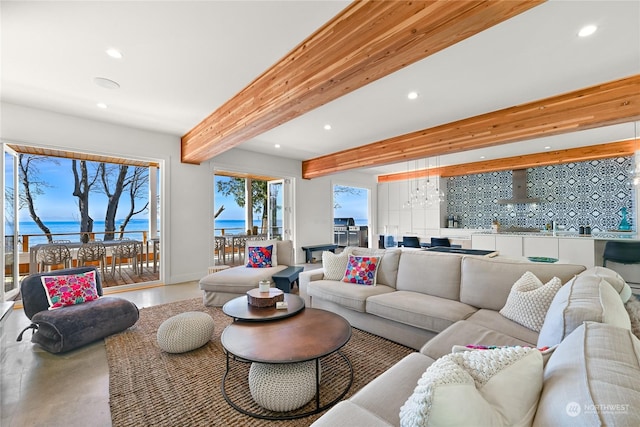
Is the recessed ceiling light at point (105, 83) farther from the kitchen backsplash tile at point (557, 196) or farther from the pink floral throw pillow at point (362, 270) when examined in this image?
the kitchen backsplash tile at point (557, 196)

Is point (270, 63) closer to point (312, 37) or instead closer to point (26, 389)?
point (312, 37)

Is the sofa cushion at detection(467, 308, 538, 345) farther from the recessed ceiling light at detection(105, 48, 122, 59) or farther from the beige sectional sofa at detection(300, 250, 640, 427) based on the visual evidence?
the recessed ceiling light at detection(105, 48, 122, 59)

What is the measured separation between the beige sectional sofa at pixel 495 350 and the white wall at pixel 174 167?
3.61 m

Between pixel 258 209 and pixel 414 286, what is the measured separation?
7203mm

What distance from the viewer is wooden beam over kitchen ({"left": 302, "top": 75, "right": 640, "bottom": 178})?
3.05 m

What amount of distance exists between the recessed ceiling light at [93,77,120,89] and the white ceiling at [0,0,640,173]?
0.22 ft

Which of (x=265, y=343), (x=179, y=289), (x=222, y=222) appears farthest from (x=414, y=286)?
(x=222, y=222)

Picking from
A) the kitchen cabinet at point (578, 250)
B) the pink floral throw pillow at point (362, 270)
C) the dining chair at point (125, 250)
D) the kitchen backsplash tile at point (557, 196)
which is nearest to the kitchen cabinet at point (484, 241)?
the kitchen cabinet at point (578, 250)

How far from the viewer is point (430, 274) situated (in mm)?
2863

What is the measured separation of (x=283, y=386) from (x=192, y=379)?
2.85ft

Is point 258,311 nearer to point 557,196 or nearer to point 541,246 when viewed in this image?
Answer: point 541,246

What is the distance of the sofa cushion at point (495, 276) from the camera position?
2271mm

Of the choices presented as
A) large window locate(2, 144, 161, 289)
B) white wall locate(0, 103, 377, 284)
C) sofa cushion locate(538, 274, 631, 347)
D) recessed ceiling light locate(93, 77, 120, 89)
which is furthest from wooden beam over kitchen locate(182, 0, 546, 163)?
large window locate(2, 144, 161, 289)

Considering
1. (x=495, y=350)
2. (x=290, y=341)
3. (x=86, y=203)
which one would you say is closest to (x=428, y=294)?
(x=290, y=341)
